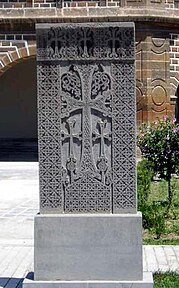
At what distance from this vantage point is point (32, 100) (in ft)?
68.4

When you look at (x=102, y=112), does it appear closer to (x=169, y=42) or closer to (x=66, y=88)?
(x=66, y=88)

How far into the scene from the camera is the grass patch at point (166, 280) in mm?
5450

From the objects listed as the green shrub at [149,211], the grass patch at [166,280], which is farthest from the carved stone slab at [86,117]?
the green shrub at [149,211]

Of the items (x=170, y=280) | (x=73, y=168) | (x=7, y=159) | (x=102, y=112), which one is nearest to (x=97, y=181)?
(x=73, y=168)

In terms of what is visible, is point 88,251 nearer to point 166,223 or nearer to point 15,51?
point 166,223

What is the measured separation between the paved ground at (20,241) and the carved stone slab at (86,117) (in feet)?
2.53

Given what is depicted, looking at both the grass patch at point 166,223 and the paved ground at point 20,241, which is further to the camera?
the grass patch at point 166,223

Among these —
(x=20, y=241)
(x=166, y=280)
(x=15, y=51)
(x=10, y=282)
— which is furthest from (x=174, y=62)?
(x=10, y=282)

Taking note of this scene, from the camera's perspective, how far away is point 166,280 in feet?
18.3

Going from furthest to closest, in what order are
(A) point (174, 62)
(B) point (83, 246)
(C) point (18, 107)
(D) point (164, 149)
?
(C) point (18, 107)
(A) point (174, 62)
(D) point (164, 149)
(B) point (83, 246)

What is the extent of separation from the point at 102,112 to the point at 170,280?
1.59 m

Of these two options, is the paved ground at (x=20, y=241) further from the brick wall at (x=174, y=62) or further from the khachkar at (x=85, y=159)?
the brick wall at (x=174, y=62)

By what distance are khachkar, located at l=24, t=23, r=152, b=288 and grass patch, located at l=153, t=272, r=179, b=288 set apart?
57 cm

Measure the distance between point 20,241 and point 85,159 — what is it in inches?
107
